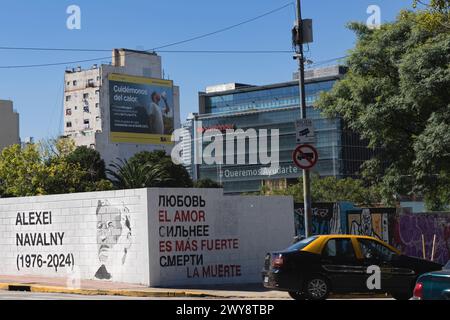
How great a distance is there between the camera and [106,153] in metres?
126

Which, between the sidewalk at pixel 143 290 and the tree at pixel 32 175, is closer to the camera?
the sidewalk at pixel 143 290

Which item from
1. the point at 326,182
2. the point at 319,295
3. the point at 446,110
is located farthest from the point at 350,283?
the point at 326,182

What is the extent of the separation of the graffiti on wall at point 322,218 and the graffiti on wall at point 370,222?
1.91ft

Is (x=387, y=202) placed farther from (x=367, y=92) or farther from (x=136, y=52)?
(x=136, y=52)

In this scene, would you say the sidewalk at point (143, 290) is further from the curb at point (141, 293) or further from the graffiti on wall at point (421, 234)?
the graffiti on wall at point (421, 234)

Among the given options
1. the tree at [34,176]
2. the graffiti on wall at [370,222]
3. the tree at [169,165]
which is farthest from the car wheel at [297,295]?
the tree at [169,165]

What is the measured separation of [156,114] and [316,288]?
11310 cm

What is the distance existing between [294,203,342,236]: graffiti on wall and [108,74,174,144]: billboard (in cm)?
9977

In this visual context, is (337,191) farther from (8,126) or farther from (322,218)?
(322,218)

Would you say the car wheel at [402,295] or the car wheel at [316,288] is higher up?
the car wheel at [316,288]

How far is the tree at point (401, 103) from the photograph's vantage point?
898 inches

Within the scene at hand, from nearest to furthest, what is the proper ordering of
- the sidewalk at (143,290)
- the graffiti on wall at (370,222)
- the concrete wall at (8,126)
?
the sidewalk at (143,290)
the graffiti on wall at (370,222)
the concrete wall at (8,126)

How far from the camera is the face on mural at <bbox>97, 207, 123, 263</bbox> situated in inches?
848

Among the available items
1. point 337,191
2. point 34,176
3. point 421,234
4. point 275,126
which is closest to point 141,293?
point 421,234
